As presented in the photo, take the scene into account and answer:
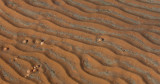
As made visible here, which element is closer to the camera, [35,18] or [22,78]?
[22,78]

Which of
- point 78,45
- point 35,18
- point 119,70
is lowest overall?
point 119,70

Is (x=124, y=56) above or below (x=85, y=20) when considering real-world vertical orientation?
below

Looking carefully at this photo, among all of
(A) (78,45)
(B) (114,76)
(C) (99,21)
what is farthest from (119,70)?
(C) (99,21)

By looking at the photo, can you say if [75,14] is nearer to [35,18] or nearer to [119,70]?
[35,18]

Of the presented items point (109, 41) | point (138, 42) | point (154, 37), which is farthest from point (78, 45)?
point (154, 37)

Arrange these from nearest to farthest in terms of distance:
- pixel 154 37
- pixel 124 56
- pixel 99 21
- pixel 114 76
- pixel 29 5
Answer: pixel 114 76, pixel 124 56, pixel 154 37, pixel 99 21, pixel 29 5

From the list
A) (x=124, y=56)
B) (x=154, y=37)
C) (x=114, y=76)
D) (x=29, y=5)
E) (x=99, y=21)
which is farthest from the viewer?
(x=29, y=5)
